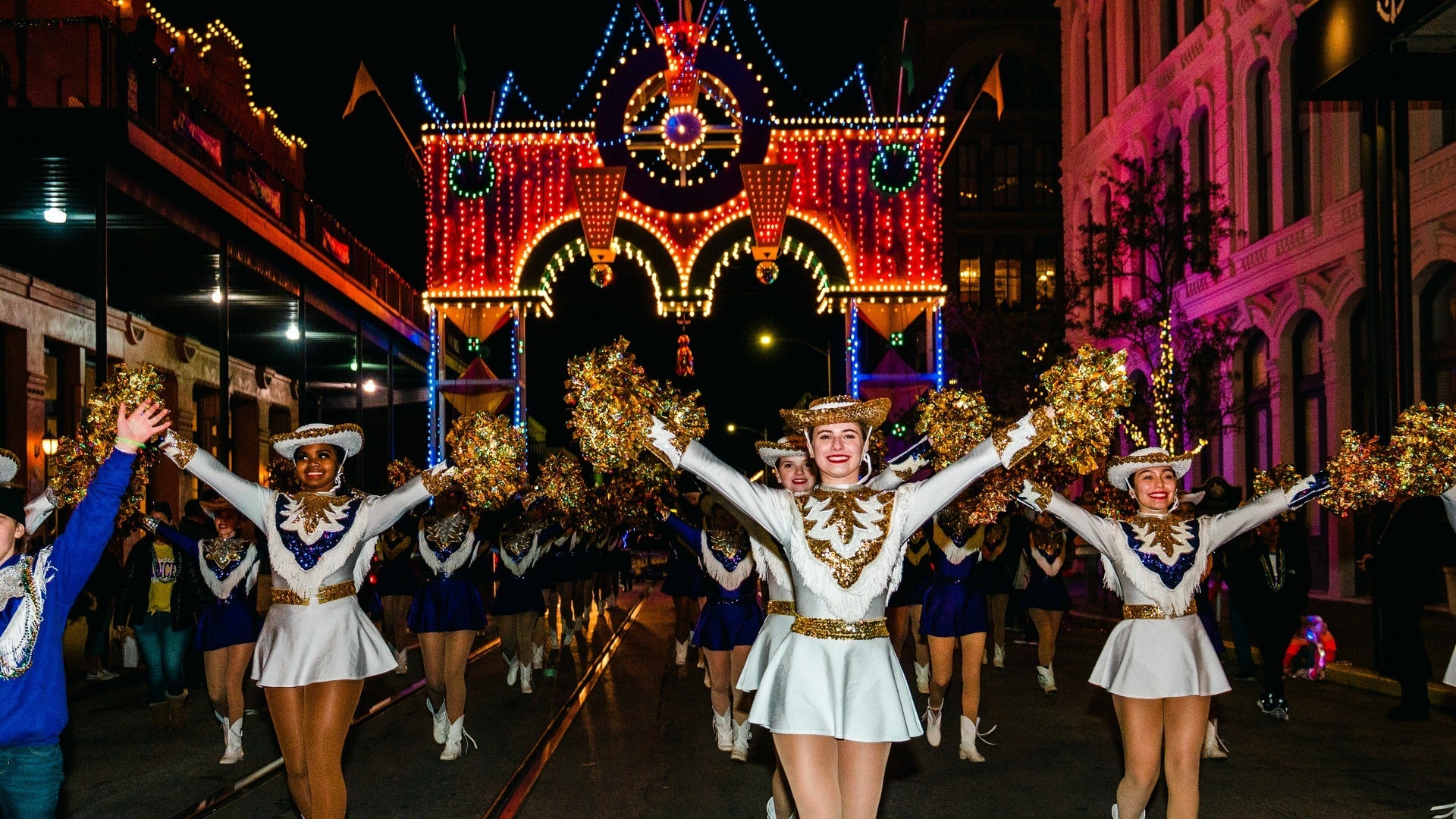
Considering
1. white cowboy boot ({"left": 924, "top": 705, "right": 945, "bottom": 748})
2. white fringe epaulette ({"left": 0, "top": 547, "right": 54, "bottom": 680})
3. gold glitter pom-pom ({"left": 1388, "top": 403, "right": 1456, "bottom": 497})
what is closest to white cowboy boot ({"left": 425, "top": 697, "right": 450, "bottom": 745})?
white cowboy boot ({"left": 924, "top": 705, "right": 945, "bottom": 748})

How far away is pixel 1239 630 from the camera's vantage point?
13.6m

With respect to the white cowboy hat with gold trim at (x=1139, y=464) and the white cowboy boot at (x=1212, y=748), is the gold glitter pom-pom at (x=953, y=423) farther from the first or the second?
the white cowboy boot at (x=1212, y=748)

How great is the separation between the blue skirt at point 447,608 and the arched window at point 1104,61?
28.4 m

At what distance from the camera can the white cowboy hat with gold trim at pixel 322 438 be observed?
732cm

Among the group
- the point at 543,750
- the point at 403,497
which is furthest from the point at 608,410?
the point at 543,750

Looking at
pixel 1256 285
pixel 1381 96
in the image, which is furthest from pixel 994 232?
pixel 1381 96

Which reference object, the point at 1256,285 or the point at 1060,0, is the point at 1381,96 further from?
the point at 1060,0

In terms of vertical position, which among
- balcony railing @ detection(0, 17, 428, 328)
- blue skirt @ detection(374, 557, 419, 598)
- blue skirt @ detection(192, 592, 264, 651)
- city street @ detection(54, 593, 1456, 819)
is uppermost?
balcony railing @ detection(0, 17, 428, 328)

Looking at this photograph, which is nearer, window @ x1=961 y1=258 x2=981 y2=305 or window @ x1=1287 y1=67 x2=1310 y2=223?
window @ x1=1287 y1=67 x2=1310 y2=223

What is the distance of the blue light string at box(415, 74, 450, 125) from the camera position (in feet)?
79.0

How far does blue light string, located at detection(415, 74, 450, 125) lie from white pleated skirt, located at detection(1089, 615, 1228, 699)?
19.6 metres

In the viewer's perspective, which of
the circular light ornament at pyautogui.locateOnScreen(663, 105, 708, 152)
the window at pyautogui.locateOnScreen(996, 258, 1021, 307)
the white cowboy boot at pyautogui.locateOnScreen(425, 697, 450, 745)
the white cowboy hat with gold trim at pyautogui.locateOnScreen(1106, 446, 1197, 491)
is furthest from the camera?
the window at pyautogui.locateOnScreen(996, 258, 1021, 307)

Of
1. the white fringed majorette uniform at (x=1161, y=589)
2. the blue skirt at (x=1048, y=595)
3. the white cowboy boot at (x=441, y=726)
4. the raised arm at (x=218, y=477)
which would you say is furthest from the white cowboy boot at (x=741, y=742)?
the blue skirt at (x=1048, y=595)

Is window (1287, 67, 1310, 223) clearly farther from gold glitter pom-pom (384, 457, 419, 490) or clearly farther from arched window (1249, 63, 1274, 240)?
gold glitter pom-pom (384, 457, 419, 490)
